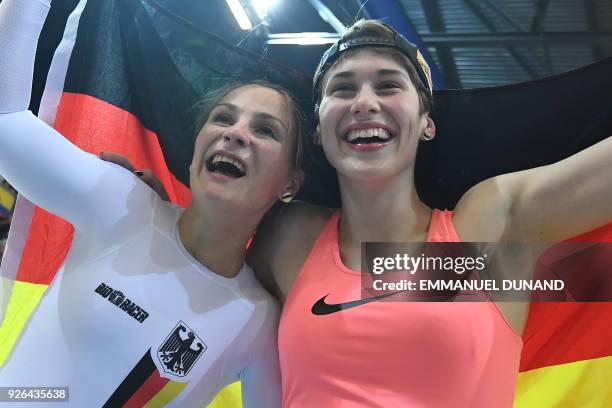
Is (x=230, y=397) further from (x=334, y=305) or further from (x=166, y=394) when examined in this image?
(x=334, y=305)

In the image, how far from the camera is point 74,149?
1.38m

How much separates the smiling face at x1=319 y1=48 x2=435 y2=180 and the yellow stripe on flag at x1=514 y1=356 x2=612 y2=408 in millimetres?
623

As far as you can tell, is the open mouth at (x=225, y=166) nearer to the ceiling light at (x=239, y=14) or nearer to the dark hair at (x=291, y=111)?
the dark hair at (x=291, y=111)

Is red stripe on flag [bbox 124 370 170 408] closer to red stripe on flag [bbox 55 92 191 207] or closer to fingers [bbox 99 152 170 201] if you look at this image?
fingers [bbox 99 152 170 201]

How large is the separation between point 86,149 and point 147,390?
2.18 feet

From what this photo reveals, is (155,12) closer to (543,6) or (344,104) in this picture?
(344,104)

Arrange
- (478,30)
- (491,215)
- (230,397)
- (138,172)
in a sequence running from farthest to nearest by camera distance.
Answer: (478,30)
(230,397)
(138,172)
(491,215)

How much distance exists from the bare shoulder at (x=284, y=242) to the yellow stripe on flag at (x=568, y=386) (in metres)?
0.64

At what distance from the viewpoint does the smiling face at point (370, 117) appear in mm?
1394

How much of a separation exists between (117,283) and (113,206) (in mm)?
178

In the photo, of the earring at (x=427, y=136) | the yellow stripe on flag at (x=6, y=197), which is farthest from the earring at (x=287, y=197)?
the yellow stripe on flag at (x=6, y=197)

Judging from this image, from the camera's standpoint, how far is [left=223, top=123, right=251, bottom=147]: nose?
1.48 meters

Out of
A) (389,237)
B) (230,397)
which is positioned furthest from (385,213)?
(230,397)

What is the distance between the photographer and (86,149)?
1638 millimetres
